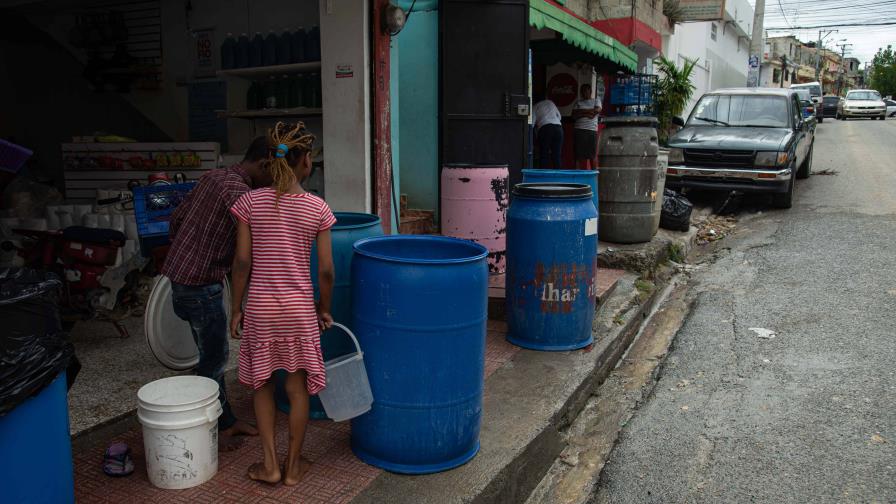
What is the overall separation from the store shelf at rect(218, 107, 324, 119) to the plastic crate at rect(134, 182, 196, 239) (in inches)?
89.7

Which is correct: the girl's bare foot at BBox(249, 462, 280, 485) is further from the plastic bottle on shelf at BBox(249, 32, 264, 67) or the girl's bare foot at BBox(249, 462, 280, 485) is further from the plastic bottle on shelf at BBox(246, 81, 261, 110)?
the plastic bottle on shelf at BBox(249, 32, 264, 67)

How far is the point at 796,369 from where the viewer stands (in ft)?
16.7

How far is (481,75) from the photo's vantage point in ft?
24.3

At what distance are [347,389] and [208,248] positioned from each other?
0.95 meters

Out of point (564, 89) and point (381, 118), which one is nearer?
point (381, 118)

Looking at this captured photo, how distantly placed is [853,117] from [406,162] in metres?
42.1

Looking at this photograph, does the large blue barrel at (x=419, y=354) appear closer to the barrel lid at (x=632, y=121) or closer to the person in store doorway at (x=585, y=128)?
the barrel lid at (x=632, y=121)

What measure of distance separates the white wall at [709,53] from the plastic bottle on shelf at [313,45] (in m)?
16.0

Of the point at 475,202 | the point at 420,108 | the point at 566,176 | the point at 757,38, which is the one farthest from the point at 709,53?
the point at 475,202

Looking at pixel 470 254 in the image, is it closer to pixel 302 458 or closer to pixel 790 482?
pixel 302 458

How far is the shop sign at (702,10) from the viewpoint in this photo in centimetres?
1789

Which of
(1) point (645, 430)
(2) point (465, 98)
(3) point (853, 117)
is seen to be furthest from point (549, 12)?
(3) point (853, 117)

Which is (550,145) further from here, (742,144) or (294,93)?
(294,93)

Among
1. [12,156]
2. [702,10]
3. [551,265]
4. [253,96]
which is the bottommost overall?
[551,265]
